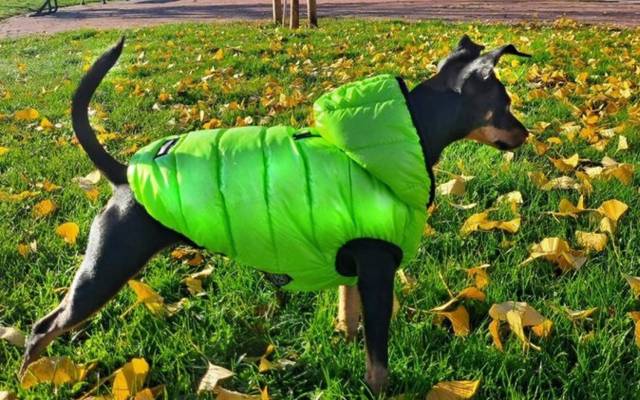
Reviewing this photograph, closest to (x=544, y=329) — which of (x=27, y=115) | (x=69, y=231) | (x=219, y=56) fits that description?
(x=69, y=231)

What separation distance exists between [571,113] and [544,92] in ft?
1.76

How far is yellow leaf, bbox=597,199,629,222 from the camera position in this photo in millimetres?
2994

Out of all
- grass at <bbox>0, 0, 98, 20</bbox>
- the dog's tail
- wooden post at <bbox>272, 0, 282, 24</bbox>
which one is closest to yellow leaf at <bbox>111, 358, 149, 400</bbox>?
the dog's tail

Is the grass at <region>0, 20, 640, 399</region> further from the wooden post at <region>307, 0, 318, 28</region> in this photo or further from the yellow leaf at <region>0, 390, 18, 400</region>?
the wooden post at <region>307, 0, 318, 28</region>

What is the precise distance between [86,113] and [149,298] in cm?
85

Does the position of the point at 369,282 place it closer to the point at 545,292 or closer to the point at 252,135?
the point at 252,135

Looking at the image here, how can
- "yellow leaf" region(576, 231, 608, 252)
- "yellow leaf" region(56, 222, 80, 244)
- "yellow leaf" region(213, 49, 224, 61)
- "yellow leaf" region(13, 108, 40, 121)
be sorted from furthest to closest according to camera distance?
"yellow leaf" region(213, 49, 224, 61)
"yellow leaf" region(13, 108, 40, 121)
"yellow leaf" region(56, 222, 80, 244)
"yellow leaf" region(576, 231, 608, 252)

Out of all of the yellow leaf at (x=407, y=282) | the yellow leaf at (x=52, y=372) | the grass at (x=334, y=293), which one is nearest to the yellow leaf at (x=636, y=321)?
the grass at (x=334, y=293)

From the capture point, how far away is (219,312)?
2654mm

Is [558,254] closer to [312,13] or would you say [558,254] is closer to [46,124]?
[46,124]

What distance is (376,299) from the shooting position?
80.7 inches

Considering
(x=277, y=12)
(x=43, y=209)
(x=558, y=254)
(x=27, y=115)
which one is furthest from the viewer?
(x=277, y=12)

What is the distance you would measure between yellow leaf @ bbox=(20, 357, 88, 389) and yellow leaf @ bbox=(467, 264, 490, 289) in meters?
1.62

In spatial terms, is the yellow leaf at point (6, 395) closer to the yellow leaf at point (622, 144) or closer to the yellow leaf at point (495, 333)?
the yellow leaf at point (495, 333)
